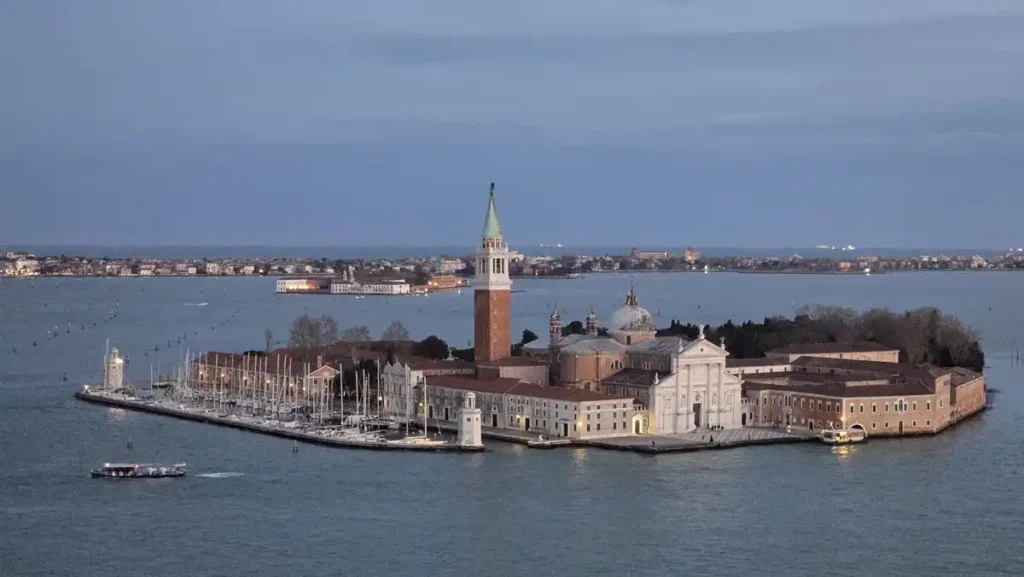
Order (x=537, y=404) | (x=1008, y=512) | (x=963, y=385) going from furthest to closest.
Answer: (x=963, y=385), (x=537, y=404), (x=1008, y=512)

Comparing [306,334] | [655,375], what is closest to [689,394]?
[655,375]

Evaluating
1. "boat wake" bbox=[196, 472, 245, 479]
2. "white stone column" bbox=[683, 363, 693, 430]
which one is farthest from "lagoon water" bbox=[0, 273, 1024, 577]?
"white stone column" bbox=[683, 363, 693, 430]

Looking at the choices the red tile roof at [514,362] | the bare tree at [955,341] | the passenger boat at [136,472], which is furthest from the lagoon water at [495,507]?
the red tile roof at [514,362]

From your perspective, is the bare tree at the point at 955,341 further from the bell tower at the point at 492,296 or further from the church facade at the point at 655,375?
the bell tower at the point at 492,296

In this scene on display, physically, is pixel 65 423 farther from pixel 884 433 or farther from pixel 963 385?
pixel 963 385

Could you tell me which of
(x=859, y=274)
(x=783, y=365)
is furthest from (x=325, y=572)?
(x=859, y=274)

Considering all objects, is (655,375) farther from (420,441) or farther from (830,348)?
(830,348)
